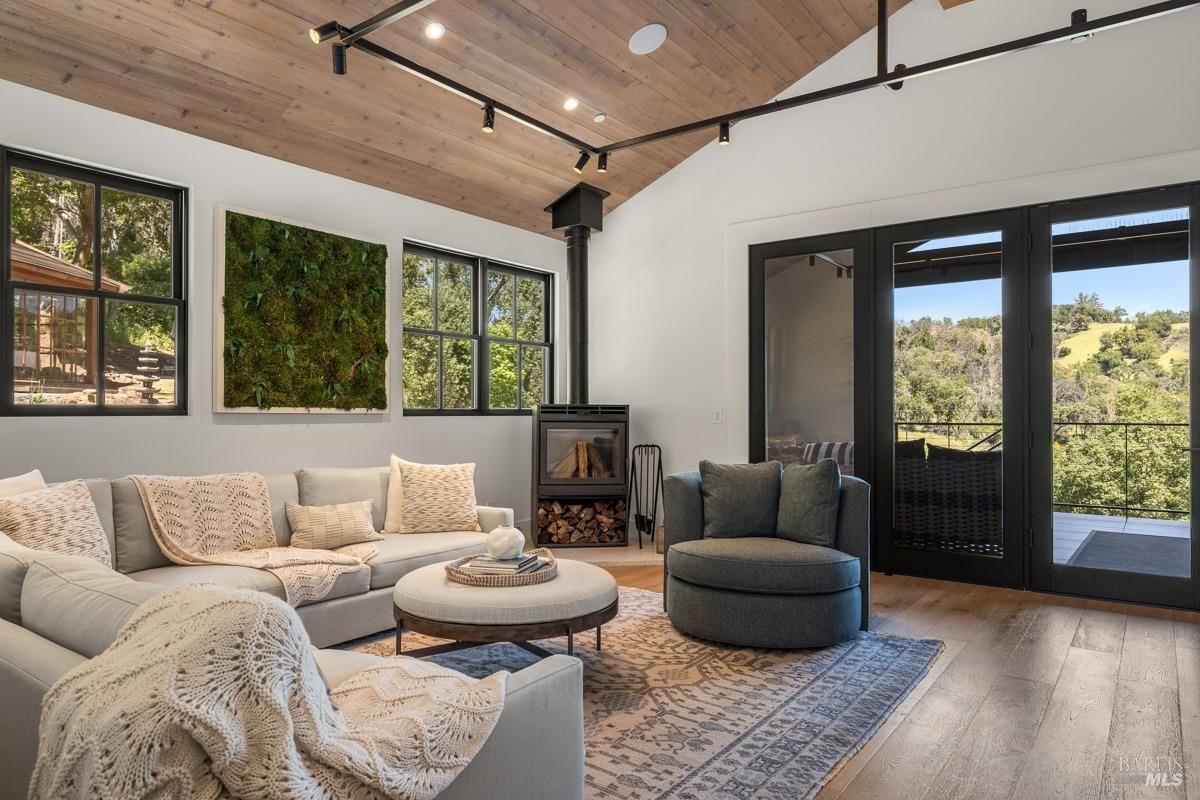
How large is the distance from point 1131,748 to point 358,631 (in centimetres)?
308

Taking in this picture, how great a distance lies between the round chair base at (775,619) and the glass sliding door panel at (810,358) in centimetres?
199

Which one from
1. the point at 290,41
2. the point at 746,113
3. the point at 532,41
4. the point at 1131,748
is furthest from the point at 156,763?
the point at 746,113

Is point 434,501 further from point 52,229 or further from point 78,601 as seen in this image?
point 78,601

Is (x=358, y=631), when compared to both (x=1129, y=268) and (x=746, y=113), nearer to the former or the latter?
(x=746, y=113)

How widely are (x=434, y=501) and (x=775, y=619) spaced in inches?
80.0

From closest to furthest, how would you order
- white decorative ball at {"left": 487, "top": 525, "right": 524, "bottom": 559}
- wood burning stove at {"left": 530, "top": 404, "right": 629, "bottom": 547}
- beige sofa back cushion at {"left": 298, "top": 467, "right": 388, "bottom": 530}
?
1. white decorative ball at {"left": 487, "top": 525, "right": 524, "bottom": 559}
2. beige sofa back cushion at {"left": 298, "top": 467, "right": 388, "bottom": 530}
3. wood burning stove at {"left": 530, "top": 404, "right": 629, "bottom": 547}

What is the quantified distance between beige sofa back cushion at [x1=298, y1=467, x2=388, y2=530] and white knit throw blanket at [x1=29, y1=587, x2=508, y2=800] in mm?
2845

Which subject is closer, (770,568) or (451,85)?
(770,568)

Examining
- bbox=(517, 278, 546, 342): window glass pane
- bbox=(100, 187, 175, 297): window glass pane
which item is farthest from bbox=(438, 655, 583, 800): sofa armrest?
bbox=(517, 278, 546, 342): window glass pane

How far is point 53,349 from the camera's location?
365 cm

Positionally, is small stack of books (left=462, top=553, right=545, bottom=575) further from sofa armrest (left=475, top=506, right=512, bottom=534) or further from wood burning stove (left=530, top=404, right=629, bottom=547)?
wood burning stove (left=530, top=404, right=629, bottom=547)

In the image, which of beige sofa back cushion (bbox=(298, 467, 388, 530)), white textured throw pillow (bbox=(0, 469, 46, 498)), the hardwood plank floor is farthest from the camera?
beige sofa back cushion (bbox=(298, 467, 388, 530))

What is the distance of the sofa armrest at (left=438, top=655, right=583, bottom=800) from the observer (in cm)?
140

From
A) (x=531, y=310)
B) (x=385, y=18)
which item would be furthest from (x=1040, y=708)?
(x=531, y=310)
